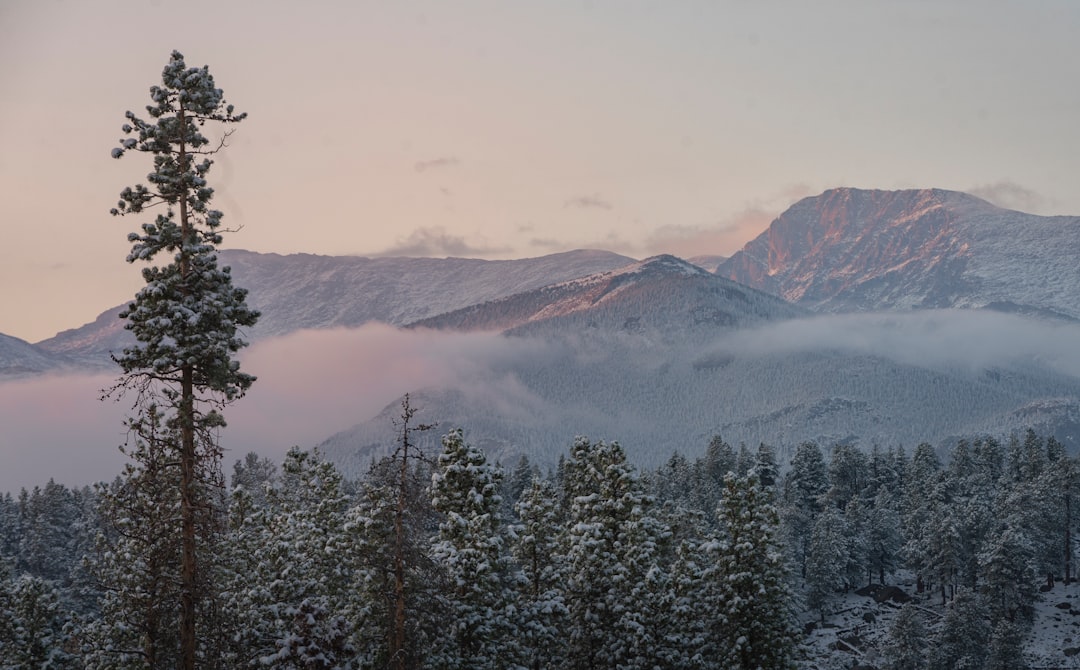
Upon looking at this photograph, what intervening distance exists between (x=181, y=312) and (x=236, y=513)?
19999 mm

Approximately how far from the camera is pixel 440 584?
3203cm

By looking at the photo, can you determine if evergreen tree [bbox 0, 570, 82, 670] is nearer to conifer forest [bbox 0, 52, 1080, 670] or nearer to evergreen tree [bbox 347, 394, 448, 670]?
conifer forest [bbox 0, 52, 1080, 670]

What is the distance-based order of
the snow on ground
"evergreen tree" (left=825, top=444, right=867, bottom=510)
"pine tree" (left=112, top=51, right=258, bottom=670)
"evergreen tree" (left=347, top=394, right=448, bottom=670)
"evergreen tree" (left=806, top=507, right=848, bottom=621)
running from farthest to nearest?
"evergreen tree" (left=825, top=444, right=867, bottom=510) < "evergreen tree" (left=806, top=507, right=848, bottom=621) < the snow on ground < "evergreen tree" (left=347, top=394, right=448, bottom=670) < "pine tree" (left=112, top=51, right=258, bottom=670)

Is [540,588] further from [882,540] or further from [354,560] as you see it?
[882,540]

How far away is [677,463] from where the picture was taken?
13050 centimetres

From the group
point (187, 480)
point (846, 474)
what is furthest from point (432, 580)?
point (846, 474)

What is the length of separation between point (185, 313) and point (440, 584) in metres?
13.6

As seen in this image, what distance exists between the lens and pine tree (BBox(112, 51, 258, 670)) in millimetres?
22812

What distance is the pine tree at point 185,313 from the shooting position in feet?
74.8

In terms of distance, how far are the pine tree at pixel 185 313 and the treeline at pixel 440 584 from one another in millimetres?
1261

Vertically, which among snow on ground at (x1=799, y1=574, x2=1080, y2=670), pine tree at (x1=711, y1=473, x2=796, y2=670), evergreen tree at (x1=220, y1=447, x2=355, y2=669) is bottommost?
snow on ground at (x1=799, y1=574, x2=1080, y2=670)

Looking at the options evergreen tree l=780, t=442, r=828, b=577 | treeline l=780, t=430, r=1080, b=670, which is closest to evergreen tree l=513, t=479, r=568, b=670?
treeline l=780, t=430, r=1080, b=670

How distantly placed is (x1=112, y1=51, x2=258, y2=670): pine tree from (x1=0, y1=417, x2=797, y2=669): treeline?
1261 millimetres

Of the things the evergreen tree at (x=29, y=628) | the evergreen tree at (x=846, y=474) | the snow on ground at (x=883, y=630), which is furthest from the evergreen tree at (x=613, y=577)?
the evergreen tree at (x=846, y=474)
